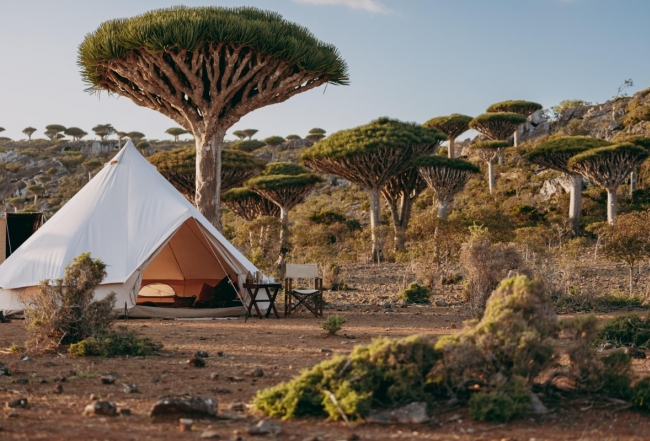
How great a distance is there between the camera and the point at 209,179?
606 inches

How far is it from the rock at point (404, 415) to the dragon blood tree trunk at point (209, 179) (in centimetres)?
1144

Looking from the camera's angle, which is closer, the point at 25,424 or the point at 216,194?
the point at 25,424

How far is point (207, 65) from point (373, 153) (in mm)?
14249

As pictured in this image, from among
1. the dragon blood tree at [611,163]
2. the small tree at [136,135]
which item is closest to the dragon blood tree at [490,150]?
the dragon blood tree at [611,163]

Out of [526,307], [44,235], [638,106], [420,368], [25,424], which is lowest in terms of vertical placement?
[25,424]

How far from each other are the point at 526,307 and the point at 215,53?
10815 mm

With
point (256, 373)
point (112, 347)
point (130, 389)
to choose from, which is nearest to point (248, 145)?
point (112, 347)

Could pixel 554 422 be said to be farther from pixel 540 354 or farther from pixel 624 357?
pixel 624 357

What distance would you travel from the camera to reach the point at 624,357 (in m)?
4.80

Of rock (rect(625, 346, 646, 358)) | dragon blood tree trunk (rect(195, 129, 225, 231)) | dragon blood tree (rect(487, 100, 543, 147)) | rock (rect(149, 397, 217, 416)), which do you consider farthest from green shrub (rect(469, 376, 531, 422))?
dragon blood tree (rect(487, 100, 543, 147))

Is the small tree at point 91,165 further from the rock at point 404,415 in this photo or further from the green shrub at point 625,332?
the rock at point 404,415

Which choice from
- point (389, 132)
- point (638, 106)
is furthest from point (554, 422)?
point (638, 106)

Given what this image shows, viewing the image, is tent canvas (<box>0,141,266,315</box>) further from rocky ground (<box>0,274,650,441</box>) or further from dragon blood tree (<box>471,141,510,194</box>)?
dragon blood tree (<box>471,141,510,194</box>)

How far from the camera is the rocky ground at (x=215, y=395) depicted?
398 centimetres
